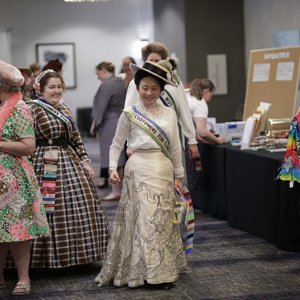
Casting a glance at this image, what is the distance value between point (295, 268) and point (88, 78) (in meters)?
12.1

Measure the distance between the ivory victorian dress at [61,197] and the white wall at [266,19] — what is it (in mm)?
4975

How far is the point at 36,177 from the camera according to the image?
14.7 feet

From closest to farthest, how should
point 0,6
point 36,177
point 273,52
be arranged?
point 36,177
point 273,52
point 0,6

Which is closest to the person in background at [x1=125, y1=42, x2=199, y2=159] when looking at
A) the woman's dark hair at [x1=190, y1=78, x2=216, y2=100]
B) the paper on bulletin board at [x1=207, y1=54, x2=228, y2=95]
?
the woman's dark hair at [x1=190, y1=78, x2=216, y2=100]

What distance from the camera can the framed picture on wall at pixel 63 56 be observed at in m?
15.9

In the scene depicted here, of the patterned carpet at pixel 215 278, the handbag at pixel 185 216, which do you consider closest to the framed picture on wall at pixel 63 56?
the patterned carpet at pixel 215 278

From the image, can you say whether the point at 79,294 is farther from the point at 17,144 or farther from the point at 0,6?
the point at 0,6

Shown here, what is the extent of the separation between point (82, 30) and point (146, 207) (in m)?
12.4

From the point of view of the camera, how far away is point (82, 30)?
16.1m

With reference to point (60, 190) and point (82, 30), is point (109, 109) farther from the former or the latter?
point (82, 30)

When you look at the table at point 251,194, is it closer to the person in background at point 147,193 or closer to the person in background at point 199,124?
the person in background at point 199,124

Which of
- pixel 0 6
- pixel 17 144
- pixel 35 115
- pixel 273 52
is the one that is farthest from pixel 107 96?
pixel 0 6

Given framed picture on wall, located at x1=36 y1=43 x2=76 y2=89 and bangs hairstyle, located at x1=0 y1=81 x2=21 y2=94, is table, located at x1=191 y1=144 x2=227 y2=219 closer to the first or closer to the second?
bangs hairstyle, located at x1=0 y1=81 x2=21 y2=94

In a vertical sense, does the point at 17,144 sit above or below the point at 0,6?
below
